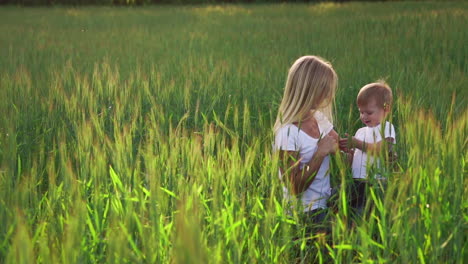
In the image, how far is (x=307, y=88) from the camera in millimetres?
2385

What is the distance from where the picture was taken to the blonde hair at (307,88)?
2.36 metres

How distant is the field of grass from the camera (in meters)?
1.61

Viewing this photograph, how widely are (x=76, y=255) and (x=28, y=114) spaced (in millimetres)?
2260

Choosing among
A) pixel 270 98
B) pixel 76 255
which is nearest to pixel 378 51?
pixel 270 98

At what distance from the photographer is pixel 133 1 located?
2311 centimetres

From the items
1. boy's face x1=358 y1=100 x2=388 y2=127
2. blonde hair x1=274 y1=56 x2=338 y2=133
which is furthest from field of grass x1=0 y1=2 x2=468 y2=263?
blonde hair x1=274 y1=56 x2=338 y2=133

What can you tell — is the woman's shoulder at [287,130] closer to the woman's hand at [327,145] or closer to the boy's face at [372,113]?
the woman's hand at [327,145]

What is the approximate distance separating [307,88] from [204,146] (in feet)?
1.67

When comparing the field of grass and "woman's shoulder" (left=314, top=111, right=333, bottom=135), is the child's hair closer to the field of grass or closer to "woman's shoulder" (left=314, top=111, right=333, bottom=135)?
the field of grass

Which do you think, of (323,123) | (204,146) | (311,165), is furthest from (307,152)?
(204,146)

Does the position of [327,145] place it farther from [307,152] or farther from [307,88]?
[307,88]

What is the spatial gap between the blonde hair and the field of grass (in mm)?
198

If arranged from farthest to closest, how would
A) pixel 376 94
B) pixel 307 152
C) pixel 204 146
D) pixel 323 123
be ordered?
1. pixel 376 94
2. pixel 323 123
3. pixel 307 152
4. pixel 204 146

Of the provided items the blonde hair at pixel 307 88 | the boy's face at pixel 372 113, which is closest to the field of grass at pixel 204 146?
the boy's face at pixel 372 113
